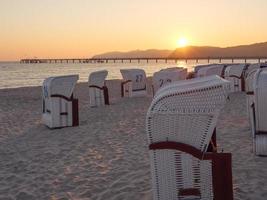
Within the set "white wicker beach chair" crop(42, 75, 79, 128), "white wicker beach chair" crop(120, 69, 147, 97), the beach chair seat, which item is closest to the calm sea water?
"white wicker beach chair" crop(120, 69, 147, 97)

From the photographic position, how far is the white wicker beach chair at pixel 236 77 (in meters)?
19.8

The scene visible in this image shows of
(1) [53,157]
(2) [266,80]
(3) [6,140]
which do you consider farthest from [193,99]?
(3) [6,140]

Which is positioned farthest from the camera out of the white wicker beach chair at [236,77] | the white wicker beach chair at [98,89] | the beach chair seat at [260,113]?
the white wicker beach chair at [236,77]

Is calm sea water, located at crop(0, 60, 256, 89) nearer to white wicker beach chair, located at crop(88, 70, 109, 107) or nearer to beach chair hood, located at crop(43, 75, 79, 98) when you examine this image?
white wicker beach chair, located at crop(88, 70, 109, 107)

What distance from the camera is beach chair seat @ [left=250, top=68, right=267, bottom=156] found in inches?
242

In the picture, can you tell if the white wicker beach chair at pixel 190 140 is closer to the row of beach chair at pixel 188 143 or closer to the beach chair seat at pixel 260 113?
the row of beach chair at pixel 188 143

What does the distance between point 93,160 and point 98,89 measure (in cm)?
884

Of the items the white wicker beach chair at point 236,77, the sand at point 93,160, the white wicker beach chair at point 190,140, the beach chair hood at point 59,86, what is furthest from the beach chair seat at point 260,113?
the white wicker beach chair at point 236,77

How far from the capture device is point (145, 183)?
5457mm

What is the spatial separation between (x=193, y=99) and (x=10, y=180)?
3358 mm

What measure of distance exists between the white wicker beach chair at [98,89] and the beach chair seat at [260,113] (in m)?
9.37

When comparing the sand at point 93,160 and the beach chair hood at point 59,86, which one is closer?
the sand at point 93,160

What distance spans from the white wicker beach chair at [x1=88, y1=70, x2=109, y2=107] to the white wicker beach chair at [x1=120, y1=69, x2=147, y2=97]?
2.69 m

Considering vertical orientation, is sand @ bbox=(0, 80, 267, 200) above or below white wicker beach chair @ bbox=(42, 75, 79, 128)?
below
